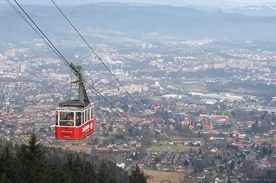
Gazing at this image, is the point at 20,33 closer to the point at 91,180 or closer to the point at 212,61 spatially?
the point at 212,61

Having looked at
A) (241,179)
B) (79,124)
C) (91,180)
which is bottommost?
(241,179)

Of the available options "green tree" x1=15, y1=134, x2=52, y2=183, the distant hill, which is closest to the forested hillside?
"green tree" x1=15, y1=134, x2=52, y2=183

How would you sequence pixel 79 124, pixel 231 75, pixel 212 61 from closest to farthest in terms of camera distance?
pixel 79 124, pixel 231 75, pixel 212 61

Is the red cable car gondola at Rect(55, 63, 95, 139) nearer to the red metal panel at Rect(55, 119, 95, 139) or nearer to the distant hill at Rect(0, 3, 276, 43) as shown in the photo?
the red metal panel at Rect(55, 119, 95, 139)

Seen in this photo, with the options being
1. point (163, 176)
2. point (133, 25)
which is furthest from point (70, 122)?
point (133, 25)

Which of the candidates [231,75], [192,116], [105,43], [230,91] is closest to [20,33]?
[105,43]

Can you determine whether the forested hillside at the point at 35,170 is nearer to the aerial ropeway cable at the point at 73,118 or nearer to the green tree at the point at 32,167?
the green tree at the point at 32,167
